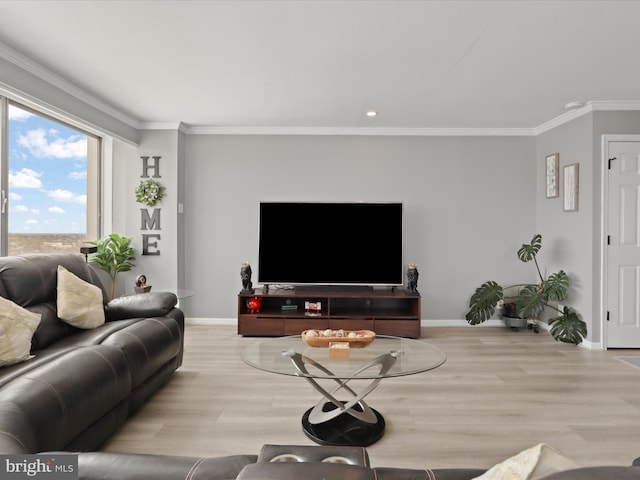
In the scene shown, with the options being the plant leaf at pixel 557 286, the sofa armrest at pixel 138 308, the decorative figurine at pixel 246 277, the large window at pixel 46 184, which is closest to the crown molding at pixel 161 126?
the large window at pixel 46 184

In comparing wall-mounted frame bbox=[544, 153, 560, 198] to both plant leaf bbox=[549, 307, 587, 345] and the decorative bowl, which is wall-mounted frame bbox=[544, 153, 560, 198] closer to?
plant leaf bbox=[549, 307, 587, 345]

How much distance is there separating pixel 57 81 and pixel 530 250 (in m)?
4.95

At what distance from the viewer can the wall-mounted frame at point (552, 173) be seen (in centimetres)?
475

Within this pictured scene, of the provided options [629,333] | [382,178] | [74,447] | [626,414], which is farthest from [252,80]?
[629,333]

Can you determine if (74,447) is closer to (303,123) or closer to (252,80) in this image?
(252,80)

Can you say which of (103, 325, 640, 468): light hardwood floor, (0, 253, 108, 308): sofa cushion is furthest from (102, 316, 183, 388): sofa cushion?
(0, 253, 108, 308): sofa cushion

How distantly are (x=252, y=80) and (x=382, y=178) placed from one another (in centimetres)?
218

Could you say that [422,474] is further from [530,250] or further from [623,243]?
[530,250]

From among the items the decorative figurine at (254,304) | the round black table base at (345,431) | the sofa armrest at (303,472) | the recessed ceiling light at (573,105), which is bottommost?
the round black table base at (345,431)

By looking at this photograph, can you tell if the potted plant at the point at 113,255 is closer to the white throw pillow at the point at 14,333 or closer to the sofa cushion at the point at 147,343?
the sofa cushion at the point at 147,343

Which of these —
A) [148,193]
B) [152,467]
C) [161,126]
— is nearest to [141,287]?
[148,193]

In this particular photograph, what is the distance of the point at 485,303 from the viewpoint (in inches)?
191

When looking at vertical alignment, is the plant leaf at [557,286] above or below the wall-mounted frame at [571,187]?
below

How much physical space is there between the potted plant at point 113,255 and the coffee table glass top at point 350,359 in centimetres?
264
